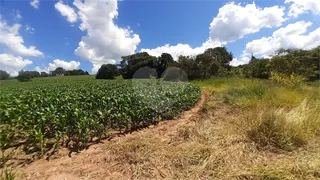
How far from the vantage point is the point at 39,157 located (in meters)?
2.94

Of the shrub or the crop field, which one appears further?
the shrub

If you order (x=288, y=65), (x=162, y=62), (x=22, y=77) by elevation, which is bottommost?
(x=22, y=77)

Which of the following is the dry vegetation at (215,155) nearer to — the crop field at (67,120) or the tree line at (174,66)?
the crop field at (67,120)

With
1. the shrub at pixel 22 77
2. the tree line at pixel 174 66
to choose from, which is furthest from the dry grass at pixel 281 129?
the shrub at pixel 22 77

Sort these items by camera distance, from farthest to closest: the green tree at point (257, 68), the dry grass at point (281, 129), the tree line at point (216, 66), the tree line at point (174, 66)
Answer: the tree line at point (174, 66) < the green tree at point (257, 68) < the tree line at point (216, 66) < the dry grass at point (281, 129)

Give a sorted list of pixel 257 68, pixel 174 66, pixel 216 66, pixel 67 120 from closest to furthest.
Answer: pixel 67 120 < pixel 257 68 < pixel 216 66 < pixel 174 66

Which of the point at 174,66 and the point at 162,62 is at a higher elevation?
the point at 162,62

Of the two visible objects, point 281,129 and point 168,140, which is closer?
point 281,129

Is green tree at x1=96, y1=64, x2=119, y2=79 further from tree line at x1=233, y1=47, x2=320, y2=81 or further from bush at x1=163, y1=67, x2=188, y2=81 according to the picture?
tree line at x1=233, y1=47, x2=320, y2=81

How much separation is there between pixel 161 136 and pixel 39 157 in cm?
227

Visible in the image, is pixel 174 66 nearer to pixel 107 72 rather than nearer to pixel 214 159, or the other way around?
pixel 107 72

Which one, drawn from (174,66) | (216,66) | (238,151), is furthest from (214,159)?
(174,66)

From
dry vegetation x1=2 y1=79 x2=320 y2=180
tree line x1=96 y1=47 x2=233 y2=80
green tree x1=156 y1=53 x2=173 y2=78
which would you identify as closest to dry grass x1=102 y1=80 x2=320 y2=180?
dry vegetation x1=2 y1=79 x2=320 y2=180

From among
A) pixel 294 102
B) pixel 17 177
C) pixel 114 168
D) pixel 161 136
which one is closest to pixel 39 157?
pixel 17 177
